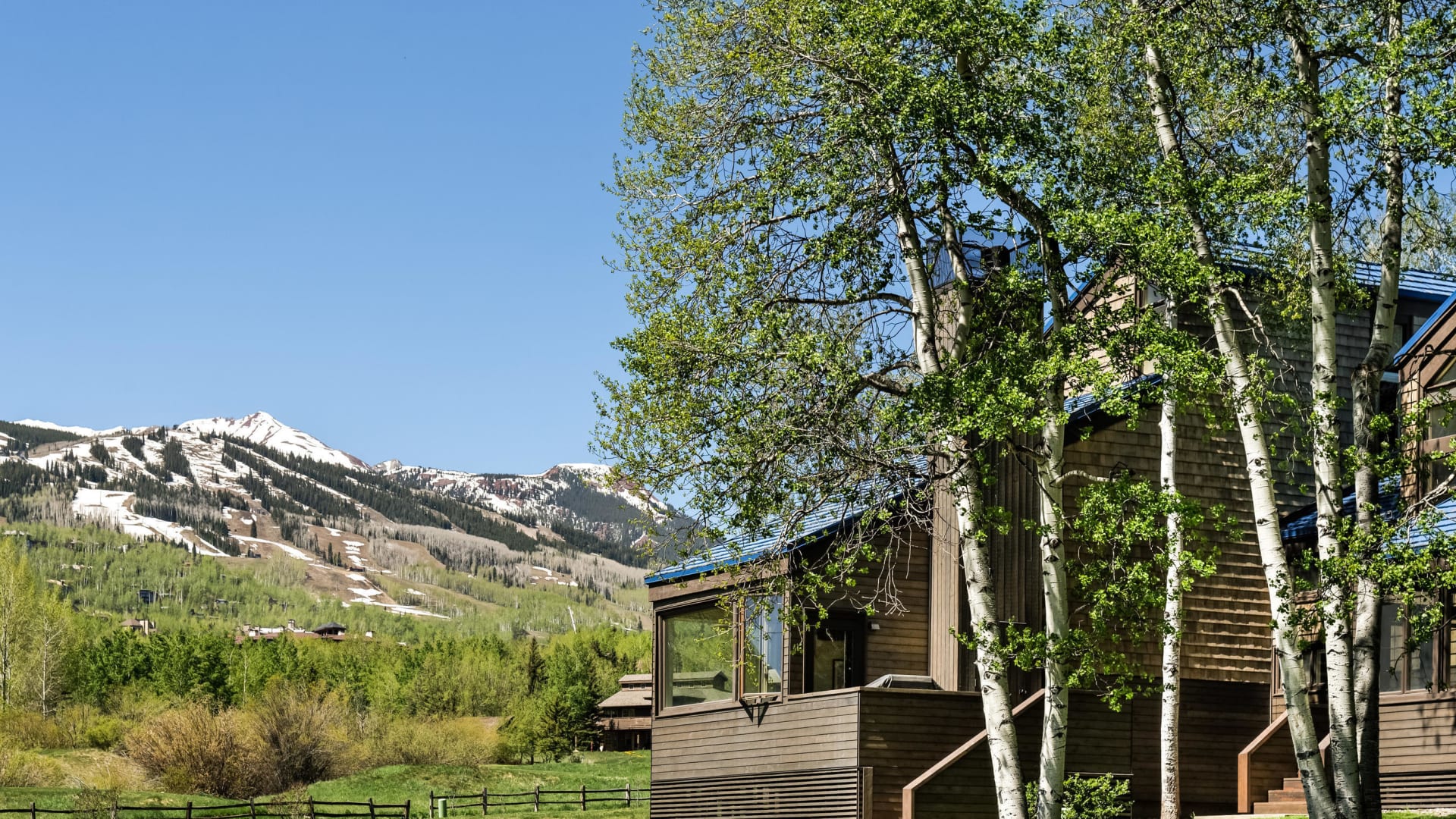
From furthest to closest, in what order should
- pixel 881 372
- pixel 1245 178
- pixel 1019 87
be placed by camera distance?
pixel 881 372
pixel 1019 87
pixel 1245 178

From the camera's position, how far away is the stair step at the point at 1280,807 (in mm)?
20297

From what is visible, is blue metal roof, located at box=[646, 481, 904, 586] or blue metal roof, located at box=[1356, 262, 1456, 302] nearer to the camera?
blue metal roof, located at box=[646, 481, 904, 586]

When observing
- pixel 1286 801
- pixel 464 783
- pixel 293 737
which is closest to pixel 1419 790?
pixel 1286 801

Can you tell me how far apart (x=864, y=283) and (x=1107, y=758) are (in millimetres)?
8839

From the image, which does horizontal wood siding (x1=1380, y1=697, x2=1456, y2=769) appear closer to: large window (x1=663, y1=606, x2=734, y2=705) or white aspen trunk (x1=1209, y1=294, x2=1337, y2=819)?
white aspen trunk (x1=1209, y1=294, x2=1337, y2=819)

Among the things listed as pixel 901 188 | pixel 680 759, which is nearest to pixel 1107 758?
pixel 680 759

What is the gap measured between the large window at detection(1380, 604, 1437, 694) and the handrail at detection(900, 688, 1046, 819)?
444cm

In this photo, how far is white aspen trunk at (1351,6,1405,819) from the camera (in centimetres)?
1446

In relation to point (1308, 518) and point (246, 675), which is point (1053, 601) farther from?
point (246, 675)

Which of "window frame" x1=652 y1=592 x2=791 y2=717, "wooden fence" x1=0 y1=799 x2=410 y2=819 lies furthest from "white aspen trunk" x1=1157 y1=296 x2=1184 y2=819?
"wooden fence" x1=0 y1=799 x2=410 y2=819

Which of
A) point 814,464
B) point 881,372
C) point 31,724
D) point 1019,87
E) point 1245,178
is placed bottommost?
point 31,724

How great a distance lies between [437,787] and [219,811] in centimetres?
1593

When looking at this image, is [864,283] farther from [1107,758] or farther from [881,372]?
[1107,758]

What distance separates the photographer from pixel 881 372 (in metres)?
18.0
